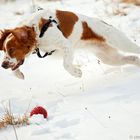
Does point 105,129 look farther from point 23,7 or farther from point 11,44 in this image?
point 23,7

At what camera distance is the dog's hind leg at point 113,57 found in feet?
19.4

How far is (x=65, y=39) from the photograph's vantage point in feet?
17.5

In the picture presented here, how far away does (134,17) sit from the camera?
8281 millimetres

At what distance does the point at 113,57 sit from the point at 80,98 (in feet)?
4.77

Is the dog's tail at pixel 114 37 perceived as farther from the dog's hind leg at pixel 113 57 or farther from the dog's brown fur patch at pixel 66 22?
the dog's brown fur patch at pixel 66 22

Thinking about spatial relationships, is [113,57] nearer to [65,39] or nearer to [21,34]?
[65,39]

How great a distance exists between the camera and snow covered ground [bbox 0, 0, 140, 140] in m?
3.68

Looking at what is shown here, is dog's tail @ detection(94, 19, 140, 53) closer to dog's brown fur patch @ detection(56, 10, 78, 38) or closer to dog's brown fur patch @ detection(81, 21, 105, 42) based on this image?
dog's brown fur patch @ detection(81, 21, 105, 42)

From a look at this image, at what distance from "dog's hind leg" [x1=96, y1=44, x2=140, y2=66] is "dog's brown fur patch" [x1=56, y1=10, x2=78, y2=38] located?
0.57 m

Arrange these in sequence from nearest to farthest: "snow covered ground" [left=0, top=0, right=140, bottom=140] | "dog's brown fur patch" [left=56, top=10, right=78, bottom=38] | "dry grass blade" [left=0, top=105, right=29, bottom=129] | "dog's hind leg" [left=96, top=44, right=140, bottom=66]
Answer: "snow covered ground" [left=0, top=0, right=140, bottom=140] → "dry grass blade" [left=0, top=105, right=29, bottom=129] → "dog's brown fur patch" [left=56, top=10, right=78, bottom=38] → "dog's hind leg" [left=96, top=44, right=140, bottom=66]

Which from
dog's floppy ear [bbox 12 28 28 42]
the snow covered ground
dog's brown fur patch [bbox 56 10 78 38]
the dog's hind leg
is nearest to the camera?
the snow covered ground

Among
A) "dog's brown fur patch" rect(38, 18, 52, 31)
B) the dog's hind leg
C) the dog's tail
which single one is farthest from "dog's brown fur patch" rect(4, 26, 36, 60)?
the dog's hind leg

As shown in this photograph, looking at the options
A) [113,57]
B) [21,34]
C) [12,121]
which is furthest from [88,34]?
[12,121]

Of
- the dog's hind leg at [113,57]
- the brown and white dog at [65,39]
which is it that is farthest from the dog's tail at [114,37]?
the dog's hind leg at [113,57]
